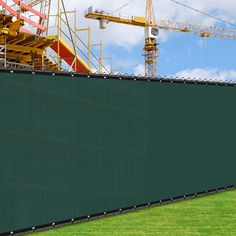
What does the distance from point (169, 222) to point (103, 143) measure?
181cm

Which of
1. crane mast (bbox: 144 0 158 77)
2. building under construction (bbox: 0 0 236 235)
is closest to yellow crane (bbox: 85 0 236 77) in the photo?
crane mast (bbox: 144 0 158 77)

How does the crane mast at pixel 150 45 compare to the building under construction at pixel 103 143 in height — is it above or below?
above

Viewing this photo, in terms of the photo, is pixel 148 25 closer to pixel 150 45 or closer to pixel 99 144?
pixel 150 45

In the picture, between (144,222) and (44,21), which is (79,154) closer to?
(144,222)

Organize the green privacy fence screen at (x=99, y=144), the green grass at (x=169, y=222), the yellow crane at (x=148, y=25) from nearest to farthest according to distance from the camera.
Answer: the green privacy fence screen at (x=99, y=144) → the green grass at (x=169, y=222) → the yellow crane at (x=148, y=25)

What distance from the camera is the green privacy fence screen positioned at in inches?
270

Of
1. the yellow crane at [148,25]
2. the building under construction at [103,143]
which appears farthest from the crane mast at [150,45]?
the building under construction at [103,143]

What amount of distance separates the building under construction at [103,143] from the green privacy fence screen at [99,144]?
2 centimetres

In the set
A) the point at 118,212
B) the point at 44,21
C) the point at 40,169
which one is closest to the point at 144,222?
the point at 118,212

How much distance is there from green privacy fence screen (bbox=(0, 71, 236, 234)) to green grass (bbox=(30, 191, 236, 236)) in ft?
1.00

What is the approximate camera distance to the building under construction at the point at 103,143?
6.88 metres

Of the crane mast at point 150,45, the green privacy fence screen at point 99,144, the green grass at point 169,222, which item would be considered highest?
the crane mast at point 150,45

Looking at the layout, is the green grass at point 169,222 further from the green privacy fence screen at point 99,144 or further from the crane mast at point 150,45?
the crane mast at point 150,45

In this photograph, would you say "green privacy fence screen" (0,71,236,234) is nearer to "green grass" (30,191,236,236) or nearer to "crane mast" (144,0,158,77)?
"green grass" (30,191,236,236)
